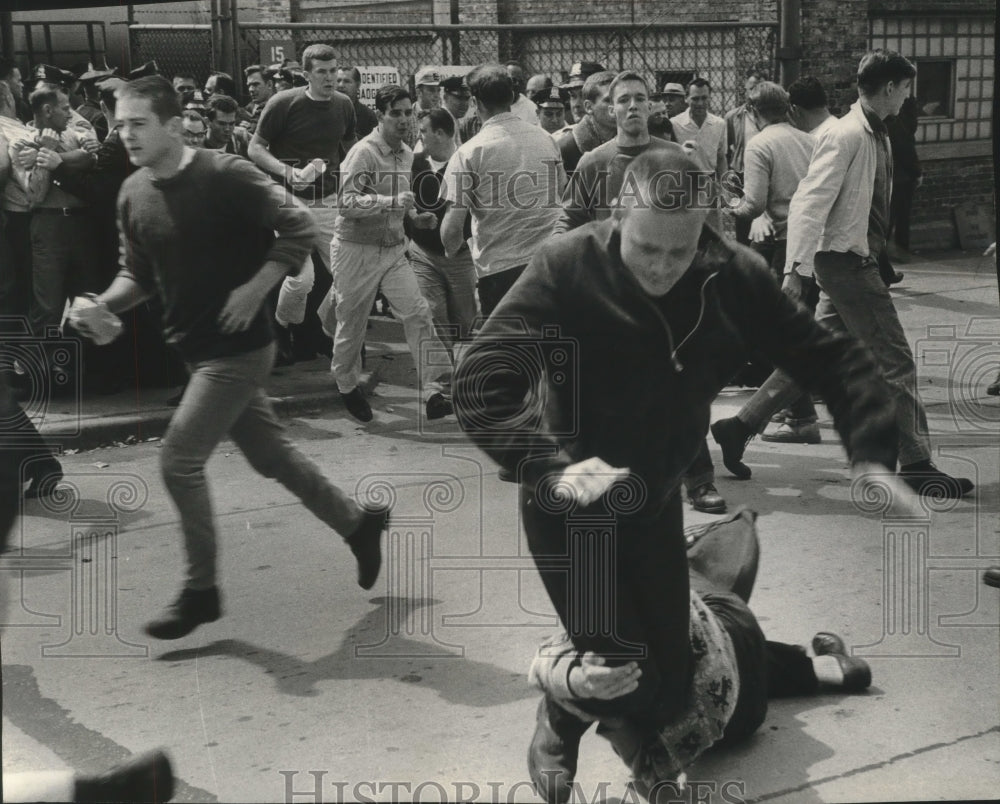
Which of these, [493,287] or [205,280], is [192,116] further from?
[493,287]

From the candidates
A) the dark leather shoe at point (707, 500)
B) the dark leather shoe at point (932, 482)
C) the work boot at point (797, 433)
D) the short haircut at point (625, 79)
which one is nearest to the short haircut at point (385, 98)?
the short haircut at point (625, 79)

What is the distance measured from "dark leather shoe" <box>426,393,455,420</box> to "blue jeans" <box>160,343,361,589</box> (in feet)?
0.99

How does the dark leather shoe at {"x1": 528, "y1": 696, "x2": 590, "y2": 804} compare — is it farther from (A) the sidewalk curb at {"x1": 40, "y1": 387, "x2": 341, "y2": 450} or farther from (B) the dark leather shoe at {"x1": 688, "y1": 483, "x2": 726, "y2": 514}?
(B) the dark leather shoe at {"x1": 688, "y1": 483, "x2": 726, "y2": 514}

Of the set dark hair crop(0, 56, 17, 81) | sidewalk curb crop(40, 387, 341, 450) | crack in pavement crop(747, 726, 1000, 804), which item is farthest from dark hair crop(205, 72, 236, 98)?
crack in pavement crop(747, 726, 1000, 804)

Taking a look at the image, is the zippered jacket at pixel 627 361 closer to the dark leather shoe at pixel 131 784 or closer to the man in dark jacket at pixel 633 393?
the man in dark jacket at pixel 633 393

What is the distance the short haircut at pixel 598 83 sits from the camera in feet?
11.1

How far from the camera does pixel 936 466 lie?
516 cm

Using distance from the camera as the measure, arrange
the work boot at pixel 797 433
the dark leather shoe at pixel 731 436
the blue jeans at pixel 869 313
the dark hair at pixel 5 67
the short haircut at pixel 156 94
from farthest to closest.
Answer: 1. the work boot at pixel 797 433
2. the dark leather shoe at pixel 731 436
3. the blue jeans at pixel 869 313
4. the dark hair at pixel 5 67
5. the short haircut at pixel 156 94

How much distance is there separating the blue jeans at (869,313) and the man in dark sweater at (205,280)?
67.6 inches

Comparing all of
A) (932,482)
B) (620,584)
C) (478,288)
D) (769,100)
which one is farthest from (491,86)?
(932,482)

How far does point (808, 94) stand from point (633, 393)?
1298mm

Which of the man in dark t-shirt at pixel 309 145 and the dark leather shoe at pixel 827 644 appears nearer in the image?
the man in dark t-shirt at pixel 309 145

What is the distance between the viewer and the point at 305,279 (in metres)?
3.26

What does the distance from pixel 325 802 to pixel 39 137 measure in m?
1.66
